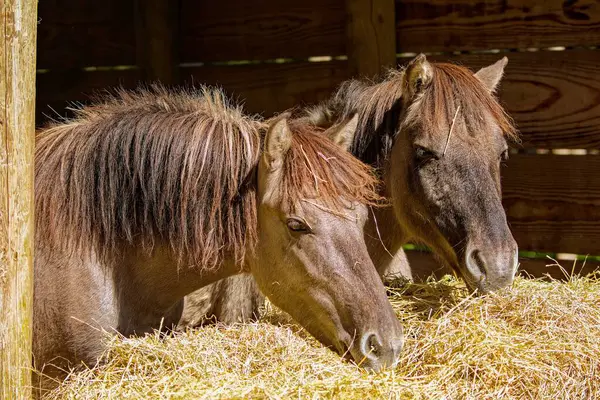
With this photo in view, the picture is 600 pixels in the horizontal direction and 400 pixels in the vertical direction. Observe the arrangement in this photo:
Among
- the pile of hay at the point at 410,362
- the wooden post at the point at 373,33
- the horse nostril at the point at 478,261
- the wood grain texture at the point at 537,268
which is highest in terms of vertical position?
the wooden post at the point at 373,33

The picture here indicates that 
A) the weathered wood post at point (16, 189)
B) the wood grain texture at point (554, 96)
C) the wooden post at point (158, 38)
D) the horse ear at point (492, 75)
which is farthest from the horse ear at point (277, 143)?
the wooden post at point (158, 38)

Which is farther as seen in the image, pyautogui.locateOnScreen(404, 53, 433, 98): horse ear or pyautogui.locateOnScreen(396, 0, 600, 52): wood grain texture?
pyautogui.locateOnScreen(396, 0, 600, 52): wood grain texture

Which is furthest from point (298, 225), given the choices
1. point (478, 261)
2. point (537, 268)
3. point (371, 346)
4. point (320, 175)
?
point (537, 268)

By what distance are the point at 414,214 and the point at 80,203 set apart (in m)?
1.75

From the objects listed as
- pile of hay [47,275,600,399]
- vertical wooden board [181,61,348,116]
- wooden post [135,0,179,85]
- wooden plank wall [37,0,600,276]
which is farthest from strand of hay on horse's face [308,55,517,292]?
wooden post [135,0,179,85]

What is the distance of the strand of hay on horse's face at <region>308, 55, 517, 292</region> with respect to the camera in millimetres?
3797

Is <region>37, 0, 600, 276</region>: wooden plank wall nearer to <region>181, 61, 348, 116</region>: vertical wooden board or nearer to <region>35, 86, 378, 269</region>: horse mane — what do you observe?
<region>181, 61, 348, 116</region>: vertical wooden board

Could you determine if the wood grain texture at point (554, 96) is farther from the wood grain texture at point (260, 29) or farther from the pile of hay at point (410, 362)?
the pile of hay at point (410, 362)

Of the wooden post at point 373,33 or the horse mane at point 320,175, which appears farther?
the wooden post at point 373,33

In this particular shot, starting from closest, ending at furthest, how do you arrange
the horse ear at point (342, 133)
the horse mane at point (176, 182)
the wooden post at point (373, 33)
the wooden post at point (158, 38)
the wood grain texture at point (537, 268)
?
the horse mane at point (176, 182) < the horse ear at point (342, 133) < the wood grain texture at point (537, 268) < the wooden post at point (373, 33) < the wooden post at point (158, 38)

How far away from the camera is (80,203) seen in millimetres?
3488

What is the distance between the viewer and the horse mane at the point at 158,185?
337 centimetres

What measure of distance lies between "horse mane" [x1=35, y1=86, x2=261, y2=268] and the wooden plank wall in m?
2.11

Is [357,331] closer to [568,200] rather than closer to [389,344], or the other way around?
[389,344]
